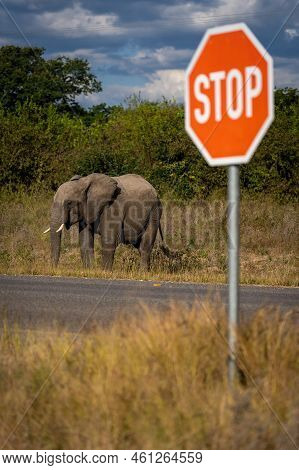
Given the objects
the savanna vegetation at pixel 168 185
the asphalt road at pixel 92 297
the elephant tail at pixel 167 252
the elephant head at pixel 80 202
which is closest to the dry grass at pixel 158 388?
the asphalt road at pixel 92 297

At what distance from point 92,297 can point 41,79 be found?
1531 inches

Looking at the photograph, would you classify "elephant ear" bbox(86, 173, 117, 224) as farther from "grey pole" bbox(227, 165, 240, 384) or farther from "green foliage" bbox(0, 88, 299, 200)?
"grey pole" bbox(227, 165, 240, 384)

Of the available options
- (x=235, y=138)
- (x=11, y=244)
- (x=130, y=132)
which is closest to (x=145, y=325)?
(x=235, y=138)

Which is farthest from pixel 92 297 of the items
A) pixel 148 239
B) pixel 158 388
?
pixel 148 239

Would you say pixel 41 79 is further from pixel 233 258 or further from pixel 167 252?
pixel 233 258

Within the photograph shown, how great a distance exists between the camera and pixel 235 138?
5.23 meters

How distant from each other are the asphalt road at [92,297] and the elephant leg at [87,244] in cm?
316

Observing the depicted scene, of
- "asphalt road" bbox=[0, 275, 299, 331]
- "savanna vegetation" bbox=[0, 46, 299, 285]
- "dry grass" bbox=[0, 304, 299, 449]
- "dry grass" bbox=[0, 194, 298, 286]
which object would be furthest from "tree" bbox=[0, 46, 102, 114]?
"dry grass" bbox=[0, 304, 299, 449]

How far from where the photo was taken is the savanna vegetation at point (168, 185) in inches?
765

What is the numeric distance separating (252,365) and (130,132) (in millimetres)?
26446

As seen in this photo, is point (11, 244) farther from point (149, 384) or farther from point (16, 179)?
point (149, 384)

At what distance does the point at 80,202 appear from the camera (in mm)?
17938

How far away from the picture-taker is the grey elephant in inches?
699

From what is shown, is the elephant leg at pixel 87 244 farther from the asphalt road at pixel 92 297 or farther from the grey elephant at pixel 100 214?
the asphalt road at pixel 92 297
